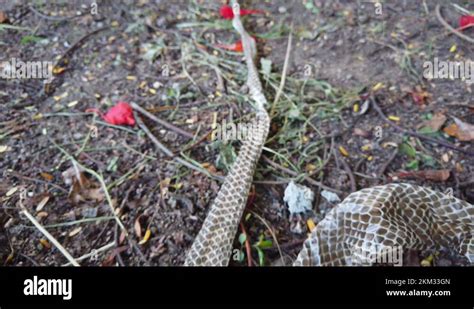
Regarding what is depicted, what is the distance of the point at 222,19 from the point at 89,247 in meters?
1.09

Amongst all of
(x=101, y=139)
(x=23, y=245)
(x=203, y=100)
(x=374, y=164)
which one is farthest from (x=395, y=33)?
(x=23, y=245)

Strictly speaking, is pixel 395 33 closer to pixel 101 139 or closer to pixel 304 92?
pixel 304 92

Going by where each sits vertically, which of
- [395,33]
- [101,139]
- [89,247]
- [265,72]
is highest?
[395,33]

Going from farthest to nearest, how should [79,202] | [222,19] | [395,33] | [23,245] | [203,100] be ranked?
[222,19] < [395,33] < [203,100] < [79,202] < [23,245]

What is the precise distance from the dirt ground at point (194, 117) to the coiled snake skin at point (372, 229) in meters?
0.04

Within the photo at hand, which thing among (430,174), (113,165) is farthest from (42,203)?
(430,174)

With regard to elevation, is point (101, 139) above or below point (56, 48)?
below

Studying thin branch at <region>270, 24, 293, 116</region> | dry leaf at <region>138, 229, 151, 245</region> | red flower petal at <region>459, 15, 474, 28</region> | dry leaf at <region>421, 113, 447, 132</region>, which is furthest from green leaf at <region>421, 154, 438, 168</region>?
dry leaf at <region>138, 229, 151, 245</region>

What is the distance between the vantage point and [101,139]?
131cm

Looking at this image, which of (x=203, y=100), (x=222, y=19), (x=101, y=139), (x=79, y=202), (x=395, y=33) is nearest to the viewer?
(x=79, y=202)

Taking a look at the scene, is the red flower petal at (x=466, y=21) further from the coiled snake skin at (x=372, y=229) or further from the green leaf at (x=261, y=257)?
the green leaf at (x=261, y=257)

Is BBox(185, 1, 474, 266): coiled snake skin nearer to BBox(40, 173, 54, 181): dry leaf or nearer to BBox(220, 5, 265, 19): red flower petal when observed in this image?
BBox(40, 173, 54, 181): dry leaf

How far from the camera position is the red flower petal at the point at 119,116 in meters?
1.36

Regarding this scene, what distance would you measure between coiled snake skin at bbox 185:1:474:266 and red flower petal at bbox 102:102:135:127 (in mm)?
436
